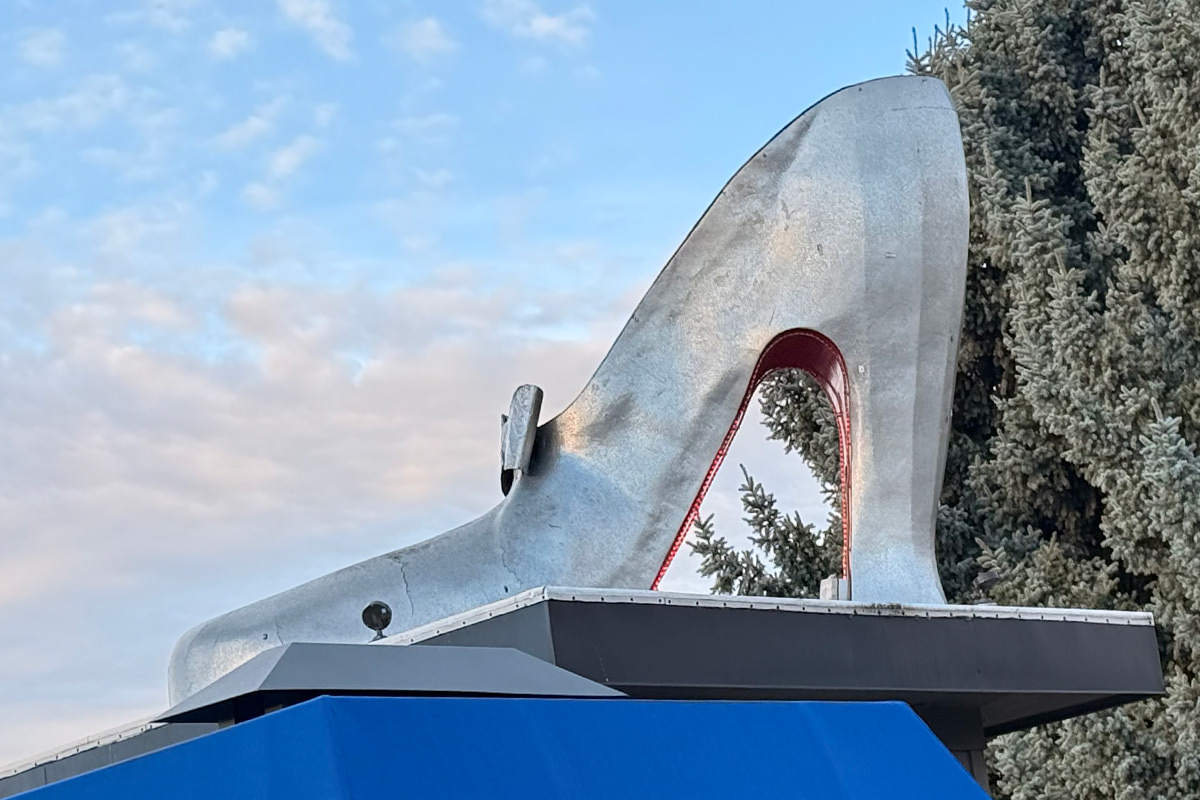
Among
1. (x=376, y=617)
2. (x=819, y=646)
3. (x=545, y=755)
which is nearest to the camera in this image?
(x=545, y=755)

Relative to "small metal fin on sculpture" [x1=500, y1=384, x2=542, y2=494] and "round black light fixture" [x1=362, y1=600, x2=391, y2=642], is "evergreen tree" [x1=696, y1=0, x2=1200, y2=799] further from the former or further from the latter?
"round black light fixture" [x1=362, y1=600, x2=391, y2=642]

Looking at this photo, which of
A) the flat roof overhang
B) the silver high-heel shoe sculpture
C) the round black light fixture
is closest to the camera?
the round black light fixture

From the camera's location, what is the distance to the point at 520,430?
21.5 ft

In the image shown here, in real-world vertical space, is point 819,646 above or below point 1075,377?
below

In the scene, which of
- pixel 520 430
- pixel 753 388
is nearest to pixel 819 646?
pixel 753 388

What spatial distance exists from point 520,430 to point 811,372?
3.95ft

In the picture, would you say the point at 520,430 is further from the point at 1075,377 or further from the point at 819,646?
the point at 1075,377

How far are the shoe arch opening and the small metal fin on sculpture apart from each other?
0.70 metres

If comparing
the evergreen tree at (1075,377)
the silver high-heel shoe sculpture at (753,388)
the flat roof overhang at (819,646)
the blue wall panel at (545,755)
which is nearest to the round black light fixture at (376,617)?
the flat roof overhang at (819,646)

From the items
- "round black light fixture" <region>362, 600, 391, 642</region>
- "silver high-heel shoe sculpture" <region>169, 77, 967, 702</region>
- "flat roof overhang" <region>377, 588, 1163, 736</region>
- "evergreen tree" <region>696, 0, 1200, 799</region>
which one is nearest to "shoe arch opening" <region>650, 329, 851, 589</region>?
"silver high-heel shoe sculpture" <region>169, 77, 967, 702</region>

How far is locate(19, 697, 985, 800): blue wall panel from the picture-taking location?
7.89 feet

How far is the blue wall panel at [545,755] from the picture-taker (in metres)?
2.40

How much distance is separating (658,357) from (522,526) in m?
0.87

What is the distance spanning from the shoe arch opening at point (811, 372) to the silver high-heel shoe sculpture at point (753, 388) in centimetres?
1
